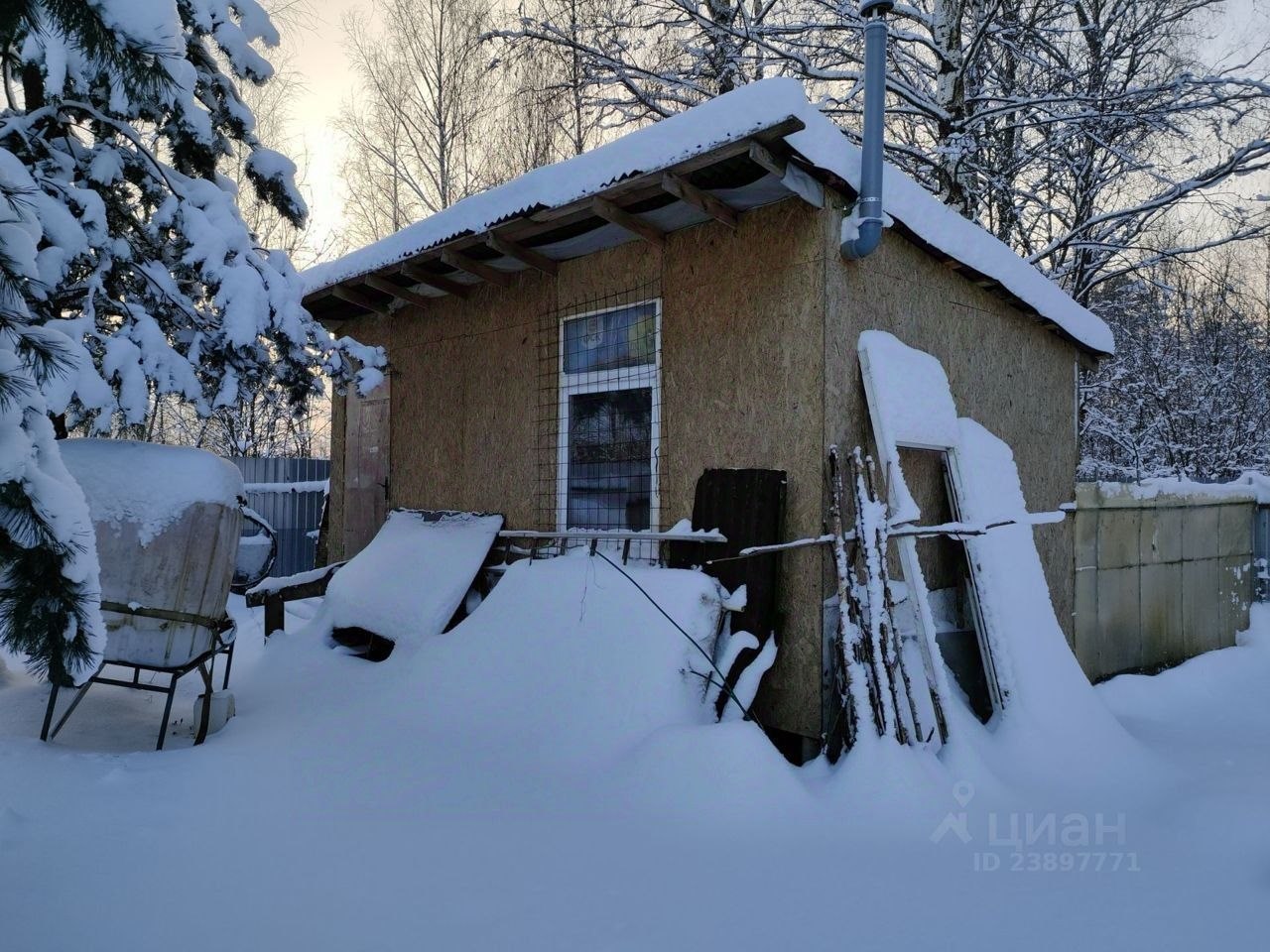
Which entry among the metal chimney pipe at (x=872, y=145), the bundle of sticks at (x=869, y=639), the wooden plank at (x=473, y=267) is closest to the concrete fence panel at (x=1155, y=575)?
the bundle of sticks at (x=869, y=639)

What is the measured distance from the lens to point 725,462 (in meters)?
4.64

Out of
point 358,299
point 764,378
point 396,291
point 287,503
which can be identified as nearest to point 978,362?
point 764,378

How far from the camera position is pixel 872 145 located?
404 cm

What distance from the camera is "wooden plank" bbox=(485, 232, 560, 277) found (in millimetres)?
5082

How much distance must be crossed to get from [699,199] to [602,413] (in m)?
1.67

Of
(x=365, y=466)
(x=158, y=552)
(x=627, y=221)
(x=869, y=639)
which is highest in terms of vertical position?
(x=627, y=221)

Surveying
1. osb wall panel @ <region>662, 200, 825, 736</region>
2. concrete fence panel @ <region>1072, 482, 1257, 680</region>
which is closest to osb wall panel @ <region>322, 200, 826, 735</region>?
osb wall panel @ <region>662, 200, 825, 736</region>

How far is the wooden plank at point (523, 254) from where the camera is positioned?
5.08 meters

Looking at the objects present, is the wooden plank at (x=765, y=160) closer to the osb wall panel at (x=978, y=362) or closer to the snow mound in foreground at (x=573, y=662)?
the osb wall panel at (x=978, y=362)

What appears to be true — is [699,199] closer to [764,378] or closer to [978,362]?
[764,378]

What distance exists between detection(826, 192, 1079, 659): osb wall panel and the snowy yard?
1.38 metres

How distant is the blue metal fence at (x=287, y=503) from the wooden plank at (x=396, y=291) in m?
5.33

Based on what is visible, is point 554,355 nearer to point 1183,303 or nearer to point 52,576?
point 52,576

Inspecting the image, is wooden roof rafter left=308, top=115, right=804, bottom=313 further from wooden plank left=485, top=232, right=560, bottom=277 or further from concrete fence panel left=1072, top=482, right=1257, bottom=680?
concrete fence panel left=1072, top=482, right=1257, bottom=680
